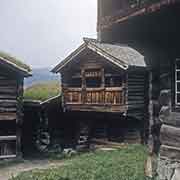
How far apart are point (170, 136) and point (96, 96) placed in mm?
10250

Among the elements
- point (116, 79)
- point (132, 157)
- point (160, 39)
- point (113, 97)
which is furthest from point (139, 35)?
point (116, 79)

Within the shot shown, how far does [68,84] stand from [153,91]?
377 inches

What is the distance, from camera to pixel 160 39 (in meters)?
8.18

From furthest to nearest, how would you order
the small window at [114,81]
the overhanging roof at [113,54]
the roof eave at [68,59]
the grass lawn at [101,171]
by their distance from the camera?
1. the small window at [114,81]
2. the roof eave at [68,59]
3. the overhanging roof at [113,54]
4. the grass lawn at [101,171]

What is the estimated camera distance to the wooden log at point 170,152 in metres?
7.92

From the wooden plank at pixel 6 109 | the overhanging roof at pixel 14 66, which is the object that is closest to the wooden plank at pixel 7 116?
the wooden plank at pixel 6 109

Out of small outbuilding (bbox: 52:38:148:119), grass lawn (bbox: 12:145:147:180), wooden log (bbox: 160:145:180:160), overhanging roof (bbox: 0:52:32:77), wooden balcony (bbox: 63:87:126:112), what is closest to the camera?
wooden log (bbox: 160:145:180:160)

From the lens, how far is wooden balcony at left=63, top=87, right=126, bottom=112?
17.1 m

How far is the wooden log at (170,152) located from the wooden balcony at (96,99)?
28.3ft

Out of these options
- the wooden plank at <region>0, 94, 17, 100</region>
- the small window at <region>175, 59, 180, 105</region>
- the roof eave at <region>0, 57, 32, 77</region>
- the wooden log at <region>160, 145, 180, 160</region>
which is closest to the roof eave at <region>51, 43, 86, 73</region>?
the roof eave at <region>0, 57, 32, 77</region>

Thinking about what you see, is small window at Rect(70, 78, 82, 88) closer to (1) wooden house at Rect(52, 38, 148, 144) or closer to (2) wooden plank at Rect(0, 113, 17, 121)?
(1) wooden house at Rect(52, 38, 148, 144)

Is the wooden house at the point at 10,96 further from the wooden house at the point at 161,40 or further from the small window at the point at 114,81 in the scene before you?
the wooden house at the point at 161,40

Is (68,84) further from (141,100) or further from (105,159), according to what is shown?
(105,159)

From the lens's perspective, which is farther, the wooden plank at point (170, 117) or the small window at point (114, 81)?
the small window at point (114, 81)
